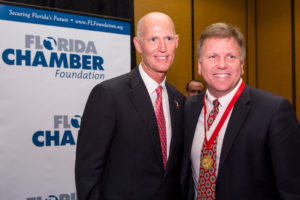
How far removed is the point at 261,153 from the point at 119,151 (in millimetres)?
736

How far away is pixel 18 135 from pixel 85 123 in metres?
1.15

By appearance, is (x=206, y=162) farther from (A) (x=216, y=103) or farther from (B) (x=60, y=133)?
(B) (x=60, y=133)

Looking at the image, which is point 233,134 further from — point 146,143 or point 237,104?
point 146,143

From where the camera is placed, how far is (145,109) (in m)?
1.59

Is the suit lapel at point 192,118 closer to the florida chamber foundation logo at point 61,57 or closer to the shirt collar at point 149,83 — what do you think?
the shirt collar at point 149,83

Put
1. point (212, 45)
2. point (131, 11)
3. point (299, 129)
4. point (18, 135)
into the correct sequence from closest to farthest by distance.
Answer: point (299, 129) → point (212, 45) → point (18, 135) → point (131, 11)

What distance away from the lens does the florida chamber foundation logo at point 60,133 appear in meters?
2.50

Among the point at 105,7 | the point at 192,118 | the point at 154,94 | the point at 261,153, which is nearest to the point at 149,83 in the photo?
the point at 154,94

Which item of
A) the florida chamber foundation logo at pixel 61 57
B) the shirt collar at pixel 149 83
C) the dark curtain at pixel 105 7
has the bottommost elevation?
the shirt collar at pixel 149 83

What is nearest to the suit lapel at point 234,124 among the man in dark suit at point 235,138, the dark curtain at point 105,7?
the man in dark suit at point 235,138

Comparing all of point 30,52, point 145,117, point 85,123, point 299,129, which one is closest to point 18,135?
point 30,52

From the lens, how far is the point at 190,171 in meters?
1.78

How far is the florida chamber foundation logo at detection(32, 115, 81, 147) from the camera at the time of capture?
250 centimetres

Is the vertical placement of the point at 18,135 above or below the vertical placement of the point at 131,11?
below
